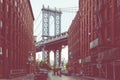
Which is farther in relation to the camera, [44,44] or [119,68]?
[44,44]

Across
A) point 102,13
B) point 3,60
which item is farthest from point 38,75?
point 102,13

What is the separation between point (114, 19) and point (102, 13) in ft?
34.6

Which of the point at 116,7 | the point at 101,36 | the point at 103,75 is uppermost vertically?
the point at 116,7

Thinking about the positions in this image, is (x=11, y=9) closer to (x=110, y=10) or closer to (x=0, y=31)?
A: (x=0, y=31)

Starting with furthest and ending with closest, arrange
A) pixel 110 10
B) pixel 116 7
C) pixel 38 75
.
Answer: pixel 110 10, pixel 116 7, pixel 38 75

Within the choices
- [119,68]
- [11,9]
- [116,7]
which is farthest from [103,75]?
[11,9]

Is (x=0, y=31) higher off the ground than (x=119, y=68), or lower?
higher

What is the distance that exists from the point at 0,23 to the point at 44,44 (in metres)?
124

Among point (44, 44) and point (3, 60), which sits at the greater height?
point (44, 44)

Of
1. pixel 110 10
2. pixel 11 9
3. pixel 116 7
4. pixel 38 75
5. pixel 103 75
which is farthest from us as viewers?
pixel 11 9

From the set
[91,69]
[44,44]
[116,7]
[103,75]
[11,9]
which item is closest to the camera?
[116,7]

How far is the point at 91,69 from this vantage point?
71812 millimetres

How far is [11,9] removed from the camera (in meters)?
63.3

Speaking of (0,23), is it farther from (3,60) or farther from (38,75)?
(38,75)
